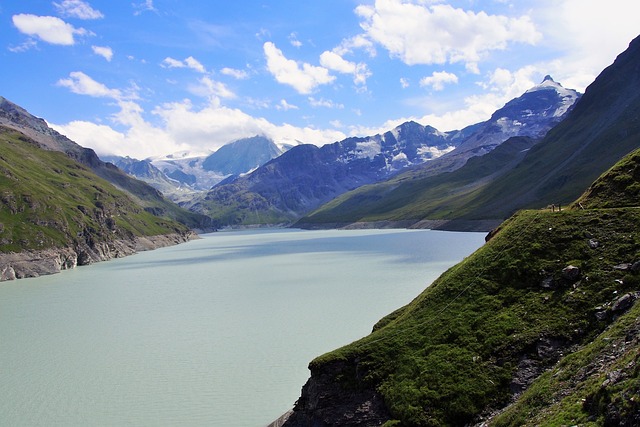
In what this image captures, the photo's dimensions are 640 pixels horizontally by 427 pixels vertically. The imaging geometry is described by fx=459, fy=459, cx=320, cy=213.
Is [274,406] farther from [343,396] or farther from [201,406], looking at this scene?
[343,396]

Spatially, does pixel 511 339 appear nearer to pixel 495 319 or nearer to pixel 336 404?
pixel 495 319

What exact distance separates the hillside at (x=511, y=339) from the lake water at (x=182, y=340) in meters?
10.9

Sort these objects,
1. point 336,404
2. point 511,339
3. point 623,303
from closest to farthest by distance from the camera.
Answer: point 623,303
point 511,339
point 336,404

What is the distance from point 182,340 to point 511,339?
149 ft

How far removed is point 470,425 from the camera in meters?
23.5

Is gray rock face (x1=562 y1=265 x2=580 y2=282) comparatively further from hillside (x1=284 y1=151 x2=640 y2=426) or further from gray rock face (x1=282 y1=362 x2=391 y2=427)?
gray rock face (x1=282 y1=362 x2=391 y2=427)

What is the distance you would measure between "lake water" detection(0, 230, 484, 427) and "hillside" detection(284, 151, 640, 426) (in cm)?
1090

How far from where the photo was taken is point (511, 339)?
26078 mm

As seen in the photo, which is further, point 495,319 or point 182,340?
point 182,340

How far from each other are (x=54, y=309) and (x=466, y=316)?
8488 cm

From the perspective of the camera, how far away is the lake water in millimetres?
38656

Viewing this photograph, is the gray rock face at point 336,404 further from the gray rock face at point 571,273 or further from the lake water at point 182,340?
the gray rock face at point 571,273

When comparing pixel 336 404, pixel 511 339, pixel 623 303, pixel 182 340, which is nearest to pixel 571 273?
pixel 623 303

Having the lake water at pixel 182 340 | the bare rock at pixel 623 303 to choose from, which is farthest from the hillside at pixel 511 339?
the lake water at pixel 182 340
